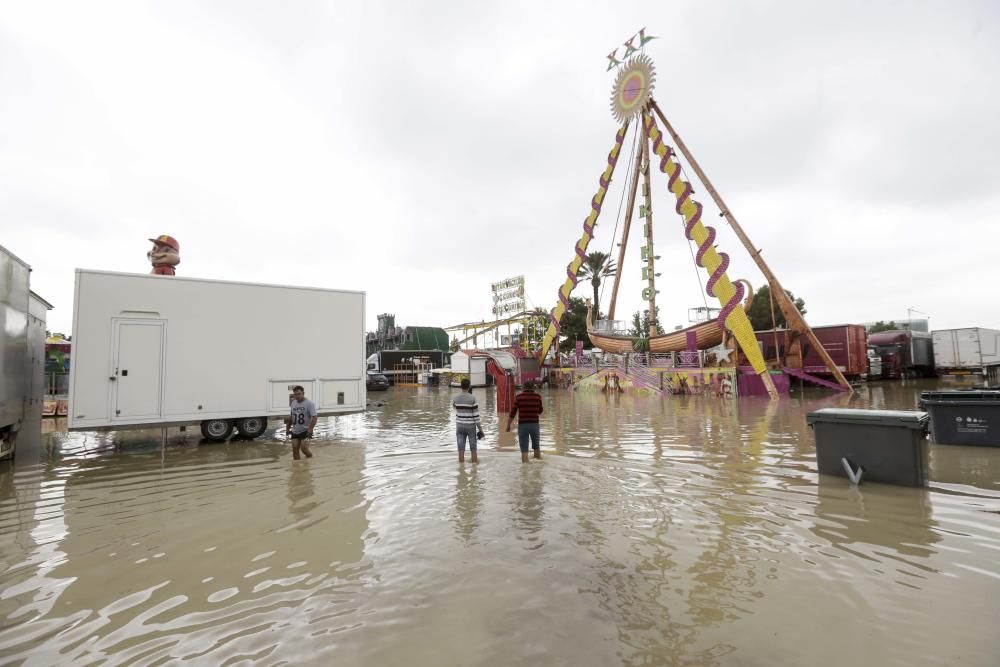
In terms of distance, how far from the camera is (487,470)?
25.5 feet

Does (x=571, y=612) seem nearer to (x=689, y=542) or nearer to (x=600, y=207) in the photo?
(x=689, y=542)

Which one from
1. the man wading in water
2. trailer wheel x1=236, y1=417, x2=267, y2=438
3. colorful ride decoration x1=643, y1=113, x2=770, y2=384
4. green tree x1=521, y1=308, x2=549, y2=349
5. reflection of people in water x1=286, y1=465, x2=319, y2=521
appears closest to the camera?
reflection of people in water x1=286, y1=465, x2=319, y2=521

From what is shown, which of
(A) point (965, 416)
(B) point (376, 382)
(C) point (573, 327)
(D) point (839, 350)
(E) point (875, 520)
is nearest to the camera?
(E) point (875, 520)

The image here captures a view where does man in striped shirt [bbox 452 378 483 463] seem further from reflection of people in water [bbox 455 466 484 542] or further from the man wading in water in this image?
the man wading in water

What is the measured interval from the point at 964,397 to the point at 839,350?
19.8 meters

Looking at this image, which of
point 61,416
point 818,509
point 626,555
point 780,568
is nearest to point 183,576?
point 626,555

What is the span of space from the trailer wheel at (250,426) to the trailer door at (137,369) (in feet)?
6.02

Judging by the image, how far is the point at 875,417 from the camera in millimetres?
6160

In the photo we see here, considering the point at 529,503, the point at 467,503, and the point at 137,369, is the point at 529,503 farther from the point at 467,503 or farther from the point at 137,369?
the point at 137,369

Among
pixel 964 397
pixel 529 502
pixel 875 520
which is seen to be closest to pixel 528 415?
pixel 529 502

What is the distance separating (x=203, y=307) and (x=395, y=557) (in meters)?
8.67

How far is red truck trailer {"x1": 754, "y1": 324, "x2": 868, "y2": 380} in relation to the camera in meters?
25.4

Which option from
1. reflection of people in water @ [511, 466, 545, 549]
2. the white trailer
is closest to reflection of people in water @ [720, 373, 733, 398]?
reflection of people in water @ [511, 466, 545, 549]

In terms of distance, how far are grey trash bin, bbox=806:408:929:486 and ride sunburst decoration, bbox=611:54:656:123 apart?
27776mm
